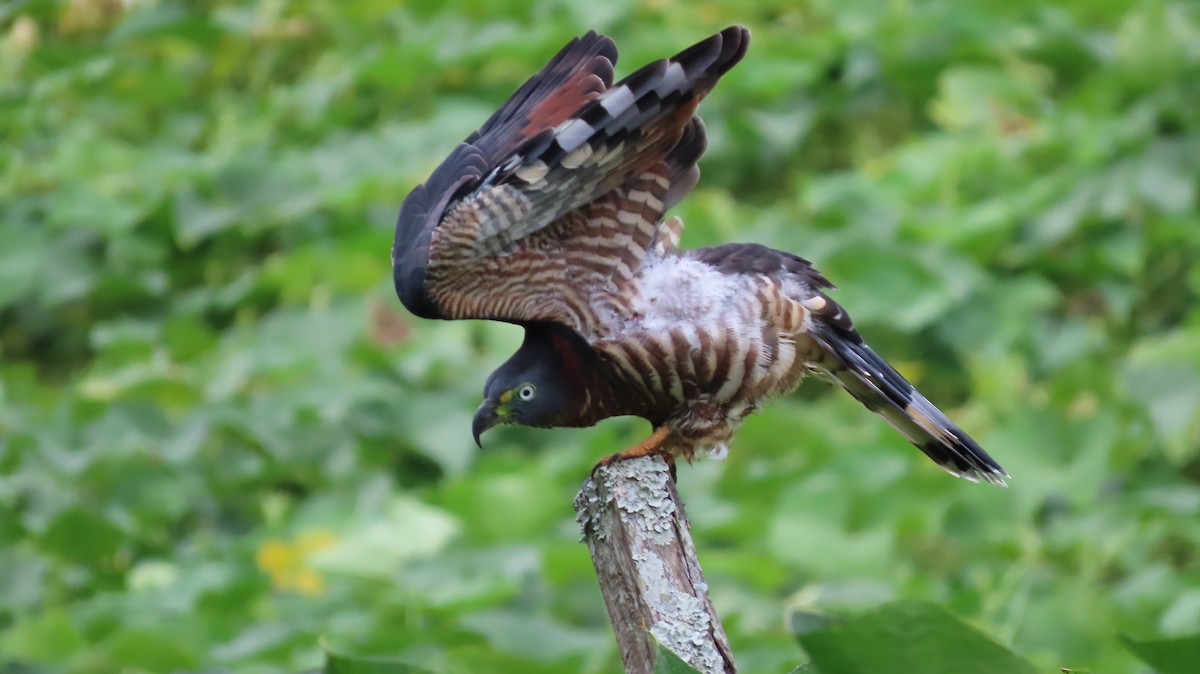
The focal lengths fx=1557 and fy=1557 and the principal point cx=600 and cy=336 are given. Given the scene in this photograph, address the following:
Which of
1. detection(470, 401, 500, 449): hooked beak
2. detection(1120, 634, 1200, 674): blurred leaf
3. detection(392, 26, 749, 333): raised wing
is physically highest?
detection(392, 26, 749, 333): raised wing

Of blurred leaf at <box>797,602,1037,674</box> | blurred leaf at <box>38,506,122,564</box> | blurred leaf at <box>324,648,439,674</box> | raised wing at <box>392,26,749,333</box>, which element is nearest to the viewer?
blurred leaf at <box>797,602,1037,674</box>

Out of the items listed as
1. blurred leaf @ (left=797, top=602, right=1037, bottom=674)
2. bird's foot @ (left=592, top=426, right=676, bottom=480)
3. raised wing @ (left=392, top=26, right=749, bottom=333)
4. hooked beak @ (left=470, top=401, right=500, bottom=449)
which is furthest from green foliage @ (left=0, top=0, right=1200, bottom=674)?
blurred leaf @ (left=797, top=602, right=1037, bottom=674)

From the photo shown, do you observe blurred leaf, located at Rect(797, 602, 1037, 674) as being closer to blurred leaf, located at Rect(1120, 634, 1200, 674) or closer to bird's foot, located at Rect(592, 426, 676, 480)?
blurred leaf, located at Rect(1120, 634, 1200, 674)

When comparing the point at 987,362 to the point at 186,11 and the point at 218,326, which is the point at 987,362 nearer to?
the point at 218,326

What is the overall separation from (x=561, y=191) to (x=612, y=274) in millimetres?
243

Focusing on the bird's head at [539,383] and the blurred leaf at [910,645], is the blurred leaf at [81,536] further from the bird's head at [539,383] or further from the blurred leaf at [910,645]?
the blurred leaf at [910,645]

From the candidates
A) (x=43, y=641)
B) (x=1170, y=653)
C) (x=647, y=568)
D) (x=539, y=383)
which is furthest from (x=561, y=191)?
(x=43, y=641)

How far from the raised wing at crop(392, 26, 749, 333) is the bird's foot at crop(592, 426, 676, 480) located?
0.22 metres

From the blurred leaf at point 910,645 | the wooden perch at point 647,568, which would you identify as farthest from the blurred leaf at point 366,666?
the blurred leaf at point 910,645

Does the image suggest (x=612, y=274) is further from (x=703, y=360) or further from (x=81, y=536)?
(x=81, y=536)

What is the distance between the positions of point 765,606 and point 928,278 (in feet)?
5.49

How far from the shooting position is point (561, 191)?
8.01 feet

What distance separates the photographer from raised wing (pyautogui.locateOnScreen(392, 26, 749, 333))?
2346mm

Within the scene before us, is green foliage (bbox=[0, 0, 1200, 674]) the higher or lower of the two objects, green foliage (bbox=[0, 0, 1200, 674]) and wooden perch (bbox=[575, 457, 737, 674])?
the higher
